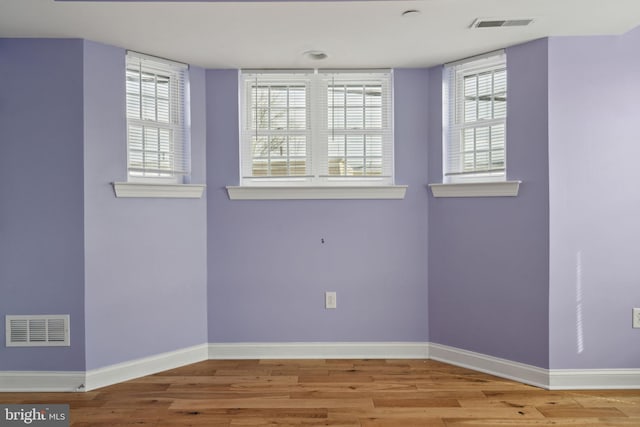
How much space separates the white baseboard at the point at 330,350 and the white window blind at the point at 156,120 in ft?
4.65

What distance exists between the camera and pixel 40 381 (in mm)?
2936

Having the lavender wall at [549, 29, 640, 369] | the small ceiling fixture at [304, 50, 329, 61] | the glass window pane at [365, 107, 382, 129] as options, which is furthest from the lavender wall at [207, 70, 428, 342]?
the lavender wall at [549, 29, 640, 369]

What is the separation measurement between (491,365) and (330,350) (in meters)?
1.16

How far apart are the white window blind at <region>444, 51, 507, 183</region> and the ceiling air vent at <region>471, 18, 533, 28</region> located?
46 cm

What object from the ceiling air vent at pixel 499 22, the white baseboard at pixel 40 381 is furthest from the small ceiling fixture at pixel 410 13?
the white baseboard at pixel 40 381

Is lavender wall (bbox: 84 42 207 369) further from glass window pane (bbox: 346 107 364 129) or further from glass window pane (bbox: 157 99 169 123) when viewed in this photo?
glass window pane (bbox: 346 107 364 129)

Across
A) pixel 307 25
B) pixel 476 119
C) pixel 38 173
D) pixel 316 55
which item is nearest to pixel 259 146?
pixel 316 55

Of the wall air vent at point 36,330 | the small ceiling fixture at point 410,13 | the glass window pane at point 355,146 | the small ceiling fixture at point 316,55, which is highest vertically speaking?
the small ceiling fixture at point 410,13

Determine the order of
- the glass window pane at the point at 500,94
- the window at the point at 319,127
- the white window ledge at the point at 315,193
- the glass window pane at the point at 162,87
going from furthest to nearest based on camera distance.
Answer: the window at the point at 319,127 → the white window ledge at the point at 315,193 → the glass window pane at the point at 162,87 → the glass window pane at the point at 500,94

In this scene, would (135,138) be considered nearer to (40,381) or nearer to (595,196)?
(40,381)

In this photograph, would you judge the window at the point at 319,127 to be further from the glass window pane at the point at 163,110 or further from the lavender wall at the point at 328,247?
the glass window pane at the point at 163,110

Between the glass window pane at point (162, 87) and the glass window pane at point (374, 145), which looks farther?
the glass window pane at point (374, 145)

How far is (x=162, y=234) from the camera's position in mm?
3307

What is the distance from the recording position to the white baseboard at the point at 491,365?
2969mm
